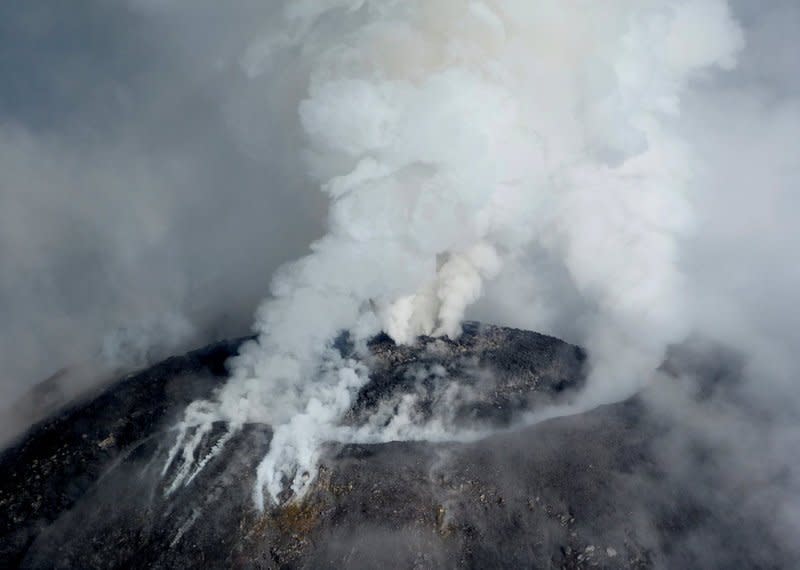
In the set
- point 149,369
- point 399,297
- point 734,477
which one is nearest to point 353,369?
point 399,297

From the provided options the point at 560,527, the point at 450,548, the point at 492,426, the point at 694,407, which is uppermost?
the point at 694,407

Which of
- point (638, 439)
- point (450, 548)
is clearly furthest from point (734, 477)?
point (450, 548)

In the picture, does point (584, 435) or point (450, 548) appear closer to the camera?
point (450, 548)

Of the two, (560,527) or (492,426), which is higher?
(492,426)

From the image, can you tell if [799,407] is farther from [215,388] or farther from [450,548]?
[215,388]

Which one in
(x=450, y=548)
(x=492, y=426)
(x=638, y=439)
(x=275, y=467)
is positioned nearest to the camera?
(x=450, y=548)

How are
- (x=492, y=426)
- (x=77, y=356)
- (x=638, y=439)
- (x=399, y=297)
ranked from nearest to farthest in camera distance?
(x=638, y=439) → (x=492, y=426) → (x=399, y=297) → (x=77, y=356)
